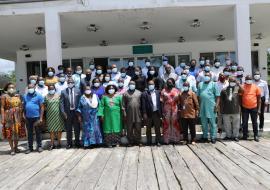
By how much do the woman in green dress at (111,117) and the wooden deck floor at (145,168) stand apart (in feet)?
1.29

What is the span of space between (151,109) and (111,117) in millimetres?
1022

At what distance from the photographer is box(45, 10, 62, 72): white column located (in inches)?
432

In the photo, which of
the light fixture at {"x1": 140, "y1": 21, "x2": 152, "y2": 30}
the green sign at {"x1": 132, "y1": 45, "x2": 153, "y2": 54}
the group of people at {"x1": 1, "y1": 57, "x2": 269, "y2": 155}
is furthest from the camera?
the green sign at {"x1": 132, "y1": 45, "x2": 153, "y2": 54}

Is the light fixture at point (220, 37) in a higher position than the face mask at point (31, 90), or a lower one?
higher

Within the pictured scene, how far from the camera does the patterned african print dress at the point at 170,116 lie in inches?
362

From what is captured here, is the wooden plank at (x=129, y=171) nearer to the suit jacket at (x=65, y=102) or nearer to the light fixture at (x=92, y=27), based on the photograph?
the suit jacket at (x=65, y=102)

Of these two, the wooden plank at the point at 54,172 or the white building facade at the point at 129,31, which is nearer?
the wooden plank at the point at 54,172

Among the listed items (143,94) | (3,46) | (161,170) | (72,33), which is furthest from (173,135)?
(3,46)

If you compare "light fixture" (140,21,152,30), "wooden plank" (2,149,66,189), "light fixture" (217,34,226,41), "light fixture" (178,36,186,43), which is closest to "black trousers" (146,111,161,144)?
"wooden plank" (2,149,66,189)

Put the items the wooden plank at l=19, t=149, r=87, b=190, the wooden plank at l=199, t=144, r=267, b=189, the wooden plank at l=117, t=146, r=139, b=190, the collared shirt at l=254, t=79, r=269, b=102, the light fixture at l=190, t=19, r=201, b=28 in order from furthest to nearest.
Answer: the light fixture at l=190, t=19, r=201, b=28
the collared shirt at l=254, t=79, r=269, b=102
the wooden plank at l=19, t=149, r=87, b=190
the wooden plank at l=117, t=146, r=139, b=190
the wooden plank at l=199, t=144, r=267, b=189

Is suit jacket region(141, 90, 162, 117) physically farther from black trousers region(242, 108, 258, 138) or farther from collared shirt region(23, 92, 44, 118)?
collared shirt region(23, 92, 44, 118)

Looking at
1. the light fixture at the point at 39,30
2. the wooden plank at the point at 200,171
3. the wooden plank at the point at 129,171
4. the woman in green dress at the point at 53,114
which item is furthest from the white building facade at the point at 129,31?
the wooden plank at the point at 129,171

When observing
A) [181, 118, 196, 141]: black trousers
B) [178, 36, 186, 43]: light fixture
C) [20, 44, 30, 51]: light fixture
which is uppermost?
[178, 36, 186, 43]: light fixture

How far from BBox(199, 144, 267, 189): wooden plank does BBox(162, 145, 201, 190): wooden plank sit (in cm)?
68
